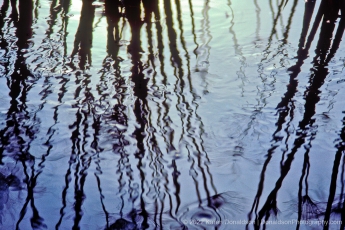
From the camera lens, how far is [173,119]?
2.11m

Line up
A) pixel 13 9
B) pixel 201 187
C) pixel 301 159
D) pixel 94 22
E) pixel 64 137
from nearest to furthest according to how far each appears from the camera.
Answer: pixel 201 187 → pixel 301 159 → pixel 64 137 → pixel 94 22 → pixel 13 9

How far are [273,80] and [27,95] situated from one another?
4.55 feet

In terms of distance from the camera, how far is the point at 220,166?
184cm

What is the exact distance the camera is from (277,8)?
323cm

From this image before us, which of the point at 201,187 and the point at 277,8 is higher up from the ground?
the point at 277,8

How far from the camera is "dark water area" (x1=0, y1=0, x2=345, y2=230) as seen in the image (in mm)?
1664

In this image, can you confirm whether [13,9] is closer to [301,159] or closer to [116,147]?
[116,147]

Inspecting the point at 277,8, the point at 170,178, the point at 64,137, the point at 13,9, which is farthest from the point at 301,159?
the point at 13,9

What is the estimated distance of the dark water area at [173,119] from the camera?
166cm

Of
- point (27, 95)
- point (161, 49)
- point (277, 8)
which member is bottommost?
point (27, 95)

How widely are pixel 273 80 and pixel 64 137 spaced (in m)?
1.20

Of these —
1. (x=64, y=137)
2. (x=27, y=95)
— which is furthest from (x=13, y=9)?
(x=64, y=137)

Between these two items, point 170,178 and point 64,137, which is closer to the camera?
point 170,178

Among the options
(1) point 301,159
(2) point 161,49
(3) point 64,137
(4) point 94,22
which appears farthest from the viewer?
(4) point 94,22
